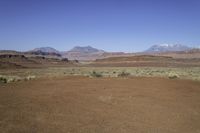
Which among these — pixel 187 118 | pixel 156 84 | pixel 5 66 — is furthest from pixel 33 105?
pixel 5 66

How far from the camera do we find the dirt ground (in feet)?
32.2

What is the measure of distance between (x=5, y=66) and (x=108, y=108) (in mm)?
62129

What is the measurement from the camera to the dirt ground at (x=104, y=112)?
9820 millimetres

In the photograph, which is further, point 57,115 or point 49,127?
point 57,115

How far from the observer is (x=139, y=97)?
16219mm

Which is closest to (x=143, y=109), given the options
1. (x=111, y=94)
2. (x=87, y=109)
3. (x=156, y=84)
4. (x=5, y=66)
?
(x=87, y=109)

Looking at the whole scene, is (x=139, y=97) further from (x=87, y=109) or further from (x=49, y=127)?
(x=49, y=127)

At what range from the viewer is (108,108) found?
12969mm

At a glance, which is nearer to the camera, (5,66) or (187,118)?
(187,118)

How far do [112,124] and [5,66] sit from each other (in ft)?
212

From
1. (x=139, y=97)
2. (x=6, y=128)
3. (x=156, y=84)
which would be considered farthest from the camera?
(x=156, y=84)

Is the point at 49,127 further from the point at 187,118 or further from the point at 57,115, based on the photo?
the point at 187,118

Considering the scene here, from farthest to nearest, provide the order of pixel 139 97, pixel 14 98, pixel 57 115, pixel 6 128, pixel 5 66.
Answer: pixel 5 66
pixel 139 97
pixel 14 98
pixel 57 115
pixel 6 128

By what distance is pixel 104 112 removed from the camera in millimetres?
12164
